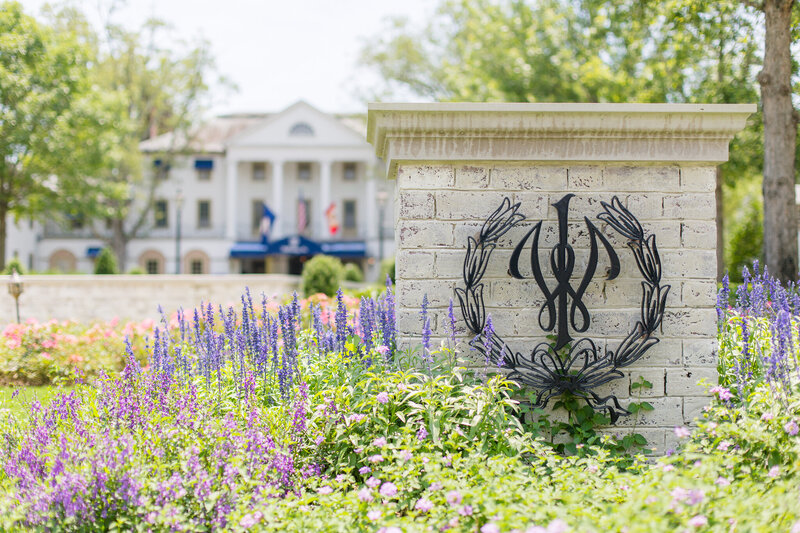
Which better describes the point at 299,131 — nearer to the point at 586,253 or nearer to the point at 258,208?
the point at 258,208

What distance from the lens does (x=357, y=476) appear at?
357cm

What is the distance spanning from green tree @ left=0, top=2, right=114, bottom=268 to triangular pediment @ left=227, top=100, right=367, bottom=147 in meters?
15.8

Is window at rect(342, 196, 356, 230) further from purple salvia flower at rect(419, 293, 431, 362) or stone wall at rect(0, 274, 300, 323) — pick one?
purple salvia flower at rect(419, 293, 431, 362)

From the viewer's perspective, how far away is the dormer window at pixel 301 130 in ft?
127

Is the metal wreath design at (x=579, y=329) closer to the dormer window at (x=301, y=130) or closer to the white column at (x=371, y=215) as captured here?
the white column at (x=371, y=215)

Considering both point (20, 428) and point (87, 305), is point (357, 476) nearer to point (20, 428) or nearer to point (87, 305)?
point (20, 428)

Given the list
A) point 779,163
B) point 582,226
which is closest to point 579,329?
point 582,226

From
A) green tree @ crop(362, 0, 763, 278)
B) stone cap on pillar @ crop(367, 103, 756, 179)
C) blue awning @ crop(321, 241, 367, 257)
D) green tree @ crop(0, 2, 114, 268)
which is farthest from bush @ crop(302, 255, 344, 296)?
blue awning @ crop(321, 241, 367, 257)

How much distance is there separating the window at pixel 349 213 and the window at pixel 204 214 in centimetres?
830

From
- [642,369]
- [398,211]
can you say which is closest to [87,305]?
[398,211]

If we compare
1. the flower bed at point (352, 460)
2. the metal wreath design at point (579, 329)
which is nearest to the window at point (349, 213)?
the flower bed at point (352, 460)

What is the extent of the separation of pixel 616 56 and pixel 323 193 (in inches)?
939

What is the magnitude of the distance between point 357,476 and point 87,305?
1336cm

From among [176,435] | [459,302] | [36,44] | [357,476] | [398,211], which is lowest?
[357,476]
